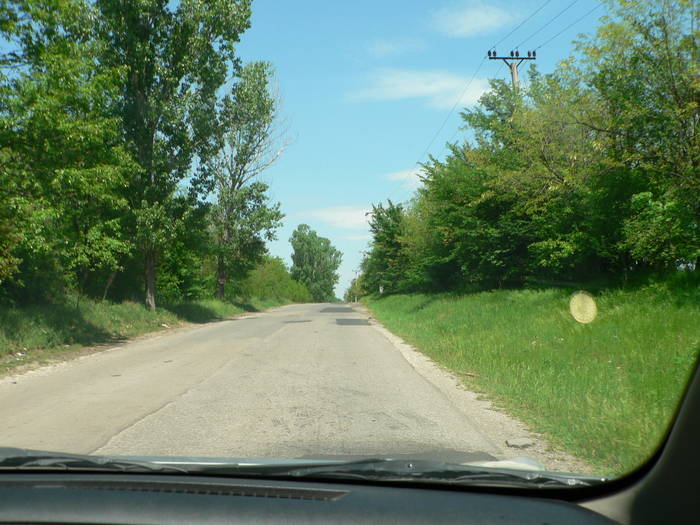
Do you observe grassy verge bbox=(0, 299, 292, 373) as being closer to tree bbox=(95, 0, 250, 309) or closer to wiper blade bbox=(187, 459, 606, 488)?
tree bbox=(95, 0, 250, 309)

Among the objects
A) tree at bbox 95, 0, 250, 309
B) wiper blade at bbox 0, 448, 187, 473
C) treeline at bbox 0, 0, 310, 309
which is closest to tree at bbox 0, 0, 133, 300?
treeline at bbox 0, 0, 310, 309

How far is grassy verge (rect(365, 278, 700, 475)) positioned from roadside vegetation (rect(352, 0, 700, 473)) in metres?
0.03

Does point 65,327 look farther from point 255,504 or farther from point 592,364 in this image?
point 255,504

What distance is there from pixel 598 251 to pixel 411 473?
49.1 ft

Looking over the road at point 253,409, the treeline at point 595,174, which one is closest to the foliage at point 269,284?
the treeline at point 595,174

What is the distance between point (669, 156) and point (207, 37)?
20717 mm

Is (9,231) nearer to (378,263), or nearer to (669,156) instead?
(669,156)

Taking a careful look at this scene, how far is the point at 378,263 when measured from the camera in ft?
170

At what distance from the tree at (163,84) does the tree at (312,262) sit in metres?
93.6

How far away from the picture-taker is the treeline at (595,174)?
1129cm

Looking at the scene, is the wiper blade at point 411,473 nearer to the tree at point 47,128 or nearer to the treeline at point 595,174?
the treeline at point 595,174

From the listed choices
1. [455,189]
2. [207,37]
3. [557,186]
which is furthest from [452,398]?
[207,37]

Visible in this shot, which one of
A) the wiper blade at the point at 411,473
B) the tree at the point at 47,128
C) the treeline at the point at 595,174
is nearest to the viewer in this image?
the wiper blade at the point at 411,473

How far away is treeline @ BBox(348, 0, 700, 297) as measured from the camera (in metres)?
11.3
